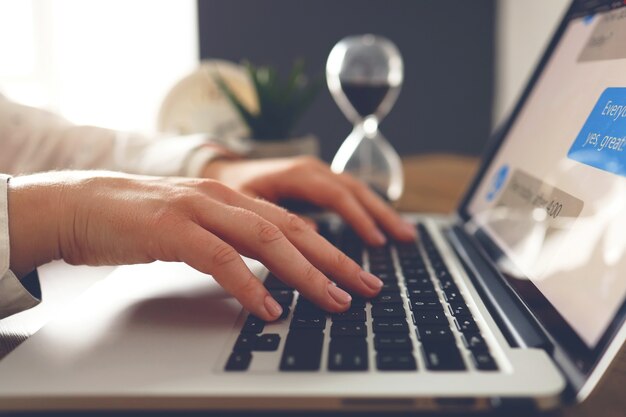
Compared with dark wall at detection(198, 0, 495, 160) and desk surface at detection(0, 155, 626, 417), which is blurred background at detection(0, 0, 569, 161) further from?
desk surface at detection(0, 155, 626, 417)

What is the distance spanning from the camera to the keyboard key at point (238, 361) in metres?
0.34

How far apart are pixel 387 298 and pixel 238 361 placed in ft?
0.51

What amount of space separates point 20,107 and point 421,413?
774 mm

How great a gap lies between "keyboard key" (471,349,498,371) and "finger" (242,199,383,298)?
0.13 m

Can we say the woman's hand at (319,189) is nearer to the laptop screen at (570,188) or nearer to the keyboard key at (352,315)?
the laptop screen at (570,188)

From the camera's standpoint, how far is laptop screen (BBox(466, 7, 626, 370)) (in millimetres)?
381

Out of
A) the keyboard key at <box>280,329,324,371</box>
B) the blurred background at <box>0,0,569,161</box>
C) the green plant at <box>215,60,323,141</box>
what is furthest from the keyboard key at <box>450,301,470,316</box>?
the blurred background at <box>0,0,569,161</box>

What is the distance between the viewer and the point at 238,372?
0.33 metres

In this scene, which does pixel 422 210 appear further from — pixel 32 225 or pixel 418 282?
pixel 32 225

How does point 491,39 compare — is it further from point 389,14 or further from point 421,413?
point 421,413

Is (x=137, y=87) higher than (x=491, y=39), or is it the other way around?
(x=491, y=39)

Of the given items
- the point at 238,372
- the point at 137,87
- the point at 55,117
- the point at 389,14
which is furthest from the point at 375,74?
the point at 137,87

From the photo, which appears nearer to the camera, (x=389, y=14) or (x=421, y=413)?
(x=421, y=413)

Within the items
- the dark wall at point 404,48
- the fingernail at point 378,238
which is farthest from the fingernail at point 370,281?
the dark wall at point 404,48
